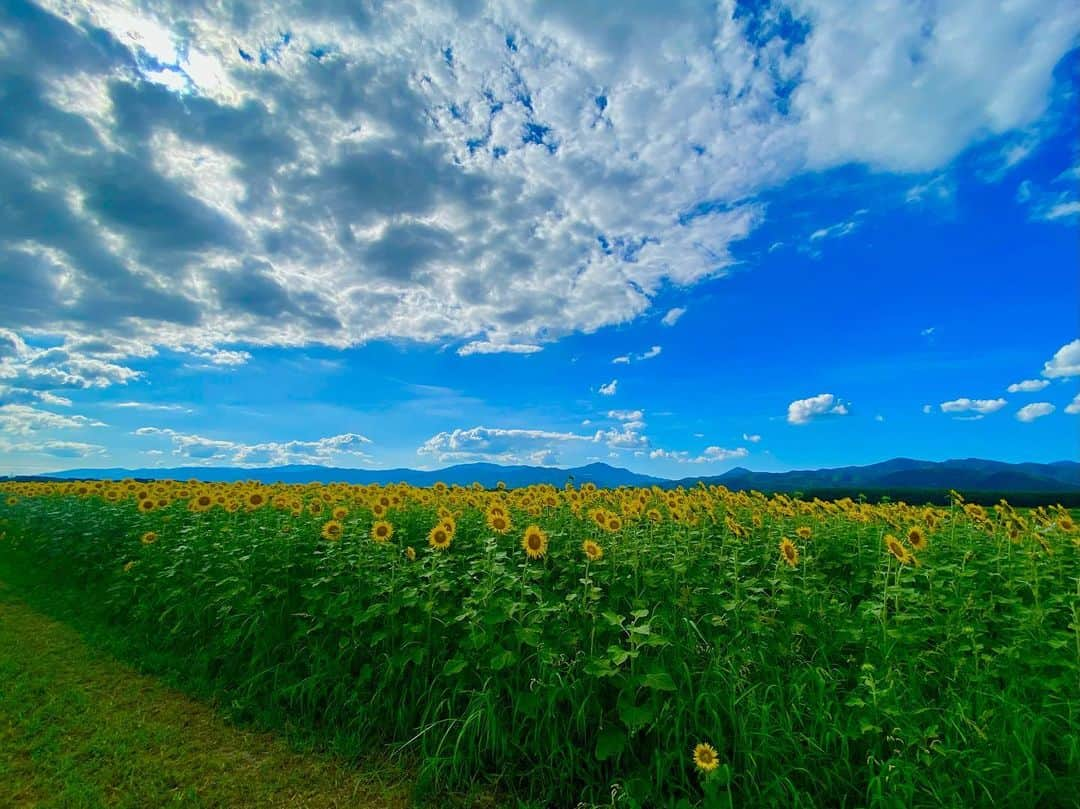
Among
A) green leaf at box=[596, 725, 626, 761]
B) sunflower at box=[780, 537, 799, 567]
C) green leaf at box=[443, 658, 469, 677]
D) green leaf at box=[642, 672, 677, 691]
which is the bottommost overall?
green leaf at box=[596, 725, 626, 761]

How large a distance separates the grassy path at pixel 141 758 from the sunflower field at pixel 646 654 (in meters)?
0.30

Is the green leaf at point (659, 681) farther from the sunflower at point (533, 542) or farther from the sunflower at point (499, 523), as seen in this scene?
the sunflower at point (499, 523)

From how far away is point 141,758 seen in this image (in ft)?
14.1

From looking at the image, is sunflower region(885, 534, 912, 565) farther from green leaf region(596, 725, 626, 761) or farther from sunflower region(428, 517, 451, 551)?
sunflower region(428, 517, 451, 551)

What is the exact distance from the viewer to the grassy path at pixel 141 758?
152 inches

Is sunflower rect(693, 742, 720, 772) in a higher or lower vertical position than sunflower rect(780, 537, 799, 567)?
lower

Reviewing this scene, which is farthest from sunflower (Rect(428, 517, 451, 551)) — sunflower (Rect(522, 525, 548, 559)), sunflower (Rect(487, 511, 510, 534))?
sunflower (Rect(522, 525, 548, 559))

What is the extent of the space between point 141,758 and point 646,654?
13.1ft

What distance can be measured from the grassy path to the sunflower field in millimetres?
299

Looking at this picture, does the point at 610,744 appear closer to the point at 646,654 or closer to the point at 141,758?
the point at 646,654

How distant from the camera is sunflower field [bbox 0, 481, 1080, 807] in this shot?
3516mm

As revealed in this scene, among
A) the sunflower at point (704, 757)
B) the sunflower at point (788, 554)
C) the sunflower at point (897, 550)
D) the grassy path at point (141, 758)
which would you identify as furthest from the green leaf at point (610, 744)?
the sunflower at point (897, 550)

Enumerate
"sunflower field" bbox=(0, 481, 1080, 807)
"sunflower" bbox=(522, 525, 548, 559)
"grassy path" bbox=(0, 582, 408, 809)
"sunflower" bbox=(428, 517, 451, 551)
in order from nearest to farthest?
"sunflower field" bbox=(0, 481, 1080, 807) < "grassy path" bbox=(0, 582, 408, 809) < "sunflower" bbox=(522, 525, 548, 559) < "sunflower" bbox=(428, 517, 451, 551)

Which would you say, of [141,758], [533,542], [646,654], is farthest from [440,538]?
[141,758]
